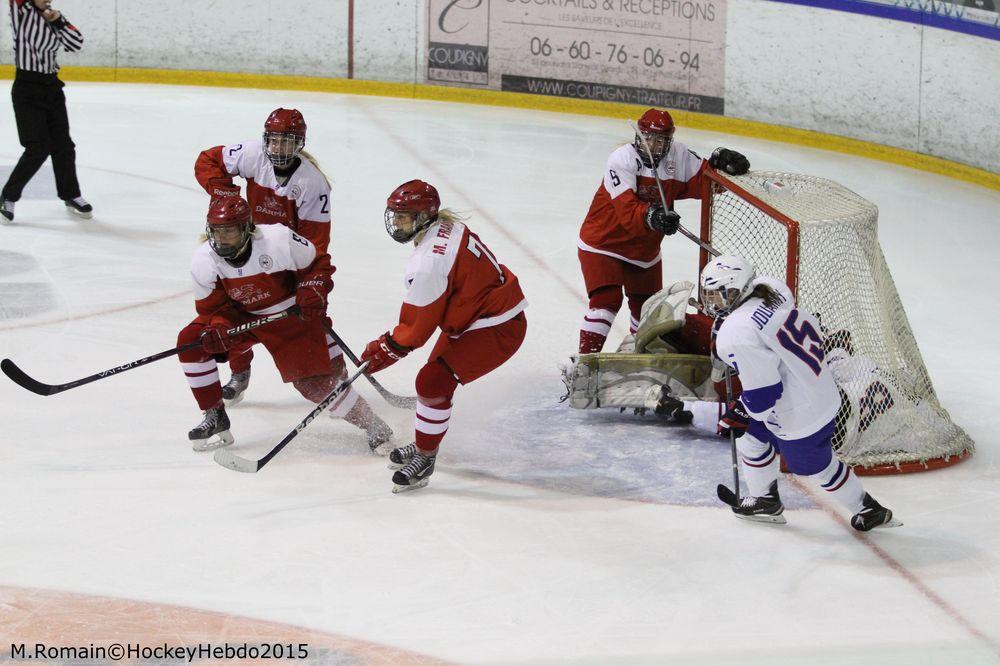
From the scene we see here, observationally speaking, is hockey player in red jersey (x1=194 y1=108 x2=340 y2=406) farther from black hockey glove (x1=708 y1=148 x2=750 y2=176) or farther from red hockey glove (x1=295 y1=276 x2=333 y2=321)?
black hockey glove (x1=708 y1=148 x2=750 y2=176)

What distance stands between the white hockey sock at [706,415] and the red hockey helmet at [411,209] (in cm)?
129

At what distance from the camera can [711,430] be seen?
476 centimetres

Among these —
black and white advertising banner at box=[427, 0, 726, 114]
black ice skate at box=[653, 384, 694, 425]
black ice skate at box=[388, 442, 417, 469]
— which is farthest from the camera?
black and white advertising banner at box=[427, 0, 726, 114]

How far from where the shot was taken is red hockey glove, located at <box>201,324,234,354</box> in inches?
170

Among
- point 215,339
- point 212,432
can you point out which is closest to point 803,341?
point 215,339

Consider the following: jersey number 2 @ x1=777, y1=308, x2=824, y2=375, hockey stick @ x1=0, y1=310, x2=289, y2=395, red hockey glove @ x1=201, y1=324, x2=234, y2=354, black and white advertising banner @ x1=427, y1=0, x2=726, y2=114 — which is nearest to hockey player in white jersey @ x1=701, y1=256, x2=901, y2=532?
jersey number 2 @ x1=777, y1=308, x2=824, y2=375

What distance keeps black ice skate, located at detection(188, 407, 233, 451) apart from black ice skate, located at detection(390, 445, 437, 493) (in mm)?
673

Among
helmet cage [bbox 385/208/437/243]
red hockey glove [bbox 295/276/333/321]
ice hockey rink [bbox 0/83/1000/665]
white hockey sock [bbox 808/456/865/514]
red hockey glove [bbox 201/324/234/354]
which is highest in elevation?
helmet cage [bbox 385/208/437/243]

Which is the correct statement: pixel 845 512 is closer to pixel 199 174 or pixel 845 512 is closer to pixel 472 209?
pixel 199 174

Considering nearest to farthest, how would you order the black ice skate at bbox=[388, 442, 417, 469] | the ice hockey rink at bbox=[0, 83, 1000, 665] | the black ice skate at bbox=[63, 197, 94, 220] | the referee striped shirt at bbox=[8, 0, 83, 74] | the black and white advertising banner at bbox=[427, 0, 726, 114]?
the ice hockey rink at bbox=[0, 83, 1000, 665] < the black ice skate at bbox=[388, 442, 417, 469] < the referee striped shirt at bbox=[8, 0, 83, 74] < the black ice skate at bbox=[63, 197, 94, 220] < the black and white advertising banner at bbox=[427, 0, 726, 114]

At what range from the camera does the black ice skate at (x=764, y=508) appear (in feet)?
13.1

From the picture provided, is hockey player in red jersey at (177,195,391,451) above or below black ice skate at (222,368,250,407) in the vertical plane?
above

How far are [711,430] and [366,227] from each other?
304cm

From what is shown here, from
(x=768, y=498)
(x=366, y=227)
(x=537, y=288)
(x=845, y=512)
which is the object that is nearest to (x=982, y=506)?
(x=845, y=512)
